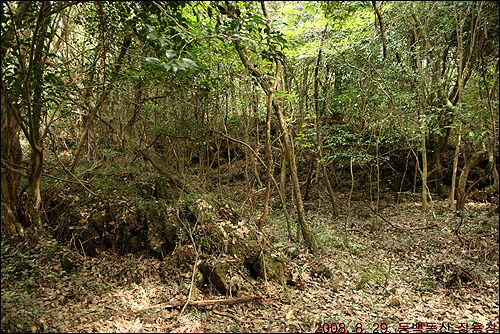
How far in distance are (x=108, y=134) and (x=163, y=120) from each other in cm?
267

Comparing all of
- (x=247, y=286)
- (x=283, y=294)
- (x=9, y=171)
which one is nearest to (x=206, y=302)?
(x=247, y=286)

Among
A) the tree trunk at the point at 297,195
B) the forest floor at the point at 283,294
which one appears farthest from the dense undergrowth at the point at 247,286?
the tree trunk at the point at 297,195

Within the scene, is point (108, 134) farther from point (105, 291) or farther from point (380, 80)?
point (380, 80)

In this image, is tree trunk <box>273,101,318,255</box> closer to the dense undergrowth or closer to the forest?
the forest

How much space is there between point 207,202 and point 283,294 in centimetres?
246

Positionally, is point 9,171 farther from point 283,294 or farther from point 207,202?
point 283,294

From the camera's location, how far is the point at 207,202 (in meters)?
5.95

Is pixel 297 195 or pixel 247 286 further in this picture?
pixel 297 195

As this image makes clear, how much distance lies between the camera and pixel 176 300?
4145mm

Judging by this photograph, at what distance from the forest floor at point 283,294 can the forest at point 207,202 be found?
30 millimetres

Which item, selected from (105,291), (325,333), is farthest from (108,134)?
(325,333)

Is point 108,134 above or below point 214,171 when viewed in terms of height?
above

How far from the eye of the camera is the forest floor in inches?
141

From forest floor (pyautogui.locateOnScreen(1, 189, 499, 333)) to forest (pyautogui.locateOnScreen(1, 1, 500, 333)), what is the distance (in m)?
0.03
